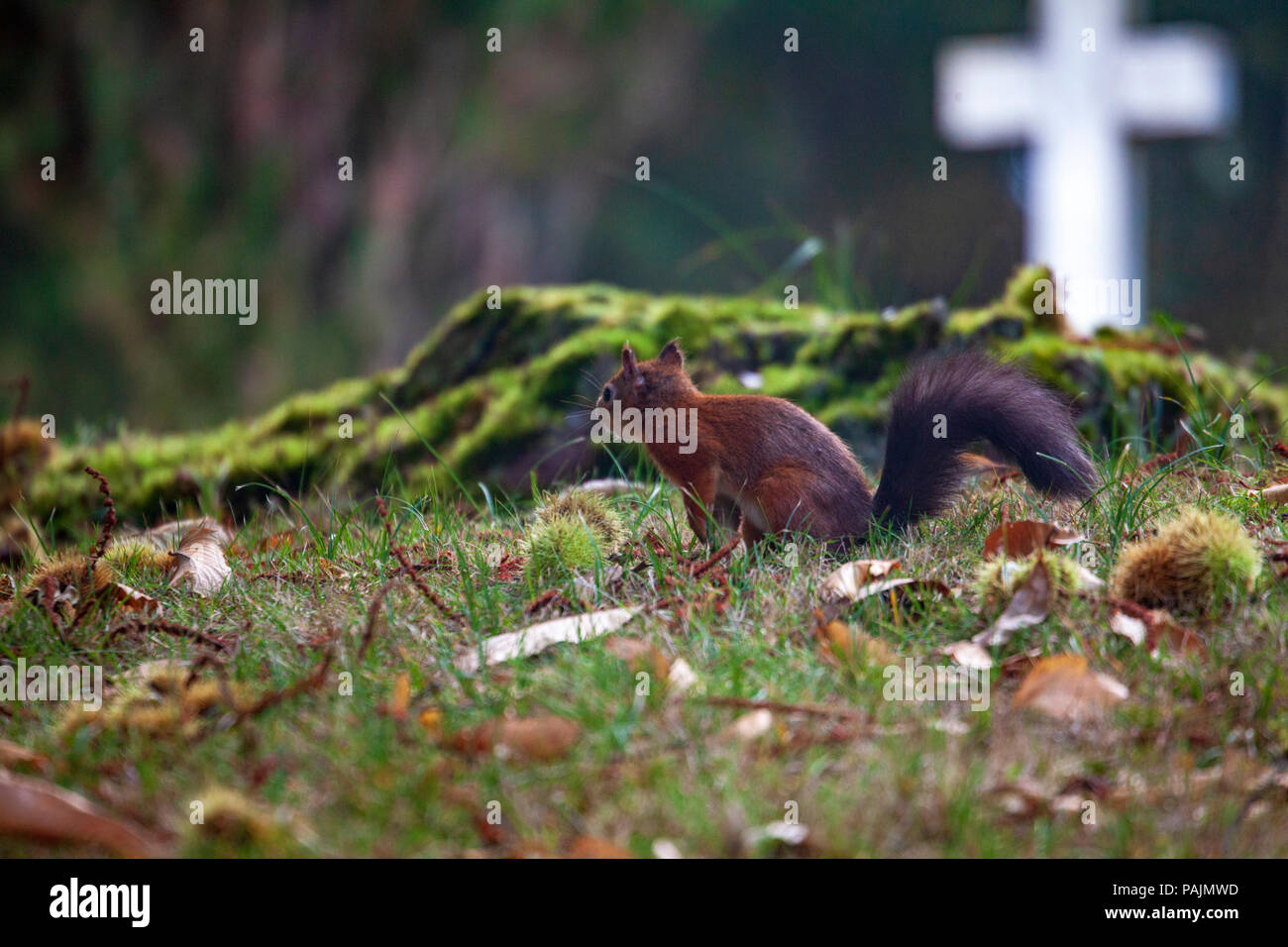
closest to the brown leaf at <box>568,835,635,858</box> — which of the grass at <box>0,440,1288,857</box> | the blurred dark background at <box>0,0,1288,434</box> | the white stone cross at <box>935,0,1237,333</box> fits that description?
the grass at <box>0,440,1288,857</box>

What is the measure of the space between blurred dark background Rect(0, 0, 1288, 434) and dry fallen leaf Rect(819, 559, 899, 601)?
377 centimetres

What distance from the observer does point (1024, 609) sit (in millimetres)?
2410

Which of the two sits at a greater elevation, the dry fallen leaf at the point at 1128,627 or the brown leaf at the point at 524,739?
the dry fallen leaf at the point at 1128,627

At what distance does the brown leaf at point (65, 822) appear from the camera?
70.4 inches

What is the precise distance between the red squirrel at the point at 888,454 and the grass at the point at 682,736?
0.28m

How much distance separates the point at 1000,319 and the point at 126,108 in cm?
704

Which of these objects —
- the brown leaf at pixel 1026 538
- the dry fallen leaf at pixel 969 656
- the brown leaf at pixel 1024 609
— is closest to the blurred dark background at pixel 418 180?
the brown leaf at pixel 1026 538

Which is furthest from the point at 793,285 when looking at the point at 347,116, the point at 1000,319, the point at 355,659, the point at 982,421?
the point at 347,116

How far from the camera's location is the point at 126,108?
8.88 metres

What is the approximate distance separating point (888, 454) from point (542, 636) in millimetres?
1218

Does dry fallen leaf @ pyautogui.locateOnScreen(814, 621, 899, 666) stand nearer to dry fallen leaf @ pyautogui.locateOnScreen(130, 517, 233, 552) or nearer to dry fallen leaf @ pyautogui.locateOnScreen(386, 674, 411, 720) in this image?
dry fallen leaf @ pyautogui.locateOnScreen(386, 674, 411, 720)

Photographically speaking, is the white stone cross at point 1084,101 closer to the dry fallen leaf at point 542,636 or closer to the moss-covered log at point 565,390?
the moss-covered log at point 565,390

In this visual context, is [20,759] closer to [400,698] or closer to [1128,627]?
[400,698]
